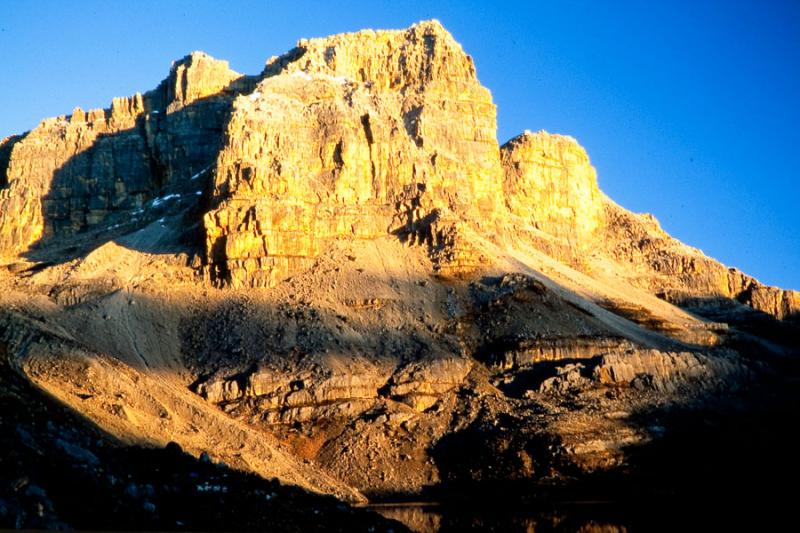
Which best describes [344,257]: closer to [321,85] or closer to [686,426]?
[321,85]

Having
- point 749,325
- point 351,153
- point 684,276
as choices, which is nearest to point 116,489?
point 351,153

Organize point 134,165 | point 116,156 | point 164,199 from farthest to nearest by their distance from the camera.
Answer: point 116,156 < point 134,165 < point 164,199

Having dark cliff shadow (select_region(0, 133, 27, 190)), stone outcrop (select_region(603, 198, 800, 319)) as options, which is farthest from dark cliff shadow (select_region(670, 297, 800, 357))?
dark cliff shadow (select_region(0, 133, 27, 190))

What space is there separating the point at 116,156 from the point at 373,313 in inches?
2246

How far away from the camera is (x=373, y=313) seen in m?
82.1

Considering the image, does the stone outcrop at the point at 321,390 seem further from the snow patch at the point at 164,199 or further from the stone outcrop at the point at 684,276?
the stone outcrop at the point at 684,276

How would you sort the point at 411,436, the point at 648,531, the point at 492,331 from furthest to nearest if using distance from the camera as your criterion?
the point at 492,331
the point at 411,436
the point at 648,531

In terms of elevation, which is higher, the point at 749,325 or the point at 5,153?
the point at 5,153

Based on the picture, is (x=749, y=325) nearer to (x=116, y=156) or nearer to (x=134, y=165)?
(x=134, y=165)

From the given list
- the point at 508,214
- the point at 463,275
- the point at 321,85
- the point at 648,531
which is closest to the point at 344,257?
the point at 463,275

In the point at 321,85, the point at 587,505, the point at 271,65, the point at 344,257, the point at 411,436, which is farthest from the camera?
the point at 271,65

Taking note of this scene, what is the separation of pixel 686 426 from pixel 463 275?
22.5 metres

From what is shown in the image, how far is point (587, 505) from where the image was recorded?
62.5 metres

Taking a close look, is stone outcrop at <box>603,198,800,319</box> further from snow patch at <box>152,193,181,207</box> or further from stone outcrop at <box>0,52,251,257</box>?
snow patch at <box>152,193,181,207</box>
